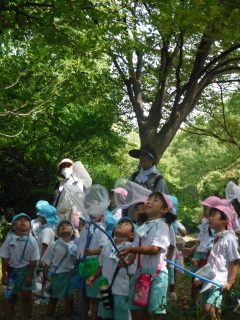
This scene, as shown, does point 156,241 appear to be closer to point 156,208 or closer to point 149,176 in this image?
point 156,208

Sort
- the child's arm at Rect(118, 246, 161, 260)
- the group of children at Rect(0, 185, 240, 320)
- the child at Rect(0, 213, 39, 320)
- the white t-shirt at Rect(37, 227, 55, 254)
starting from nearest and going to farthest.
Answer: the child's arm at Rect(118, 246, 161, 260) → the group of children at Rect(0, 185, 240, 320) → the child at Rect(0, 213, 39, 320) → the white t-shirt at Rect(37, 227, 55, 254)

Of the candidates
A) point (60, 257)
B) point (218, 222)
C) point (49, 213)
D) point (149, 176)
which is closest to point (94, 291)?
point (60, 257)

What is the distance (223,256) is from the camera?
4.21 metres

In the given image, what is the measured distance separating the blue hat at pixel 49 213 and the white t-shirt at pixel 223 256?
300 cm

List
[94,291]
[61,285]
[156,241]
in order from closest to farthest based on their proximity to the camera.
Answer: [156,241]
[94,291]
[61,285]

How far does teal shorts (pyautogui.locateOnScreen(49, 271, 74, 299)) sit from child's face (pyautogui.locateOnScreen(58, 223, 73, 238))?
0.47 meters

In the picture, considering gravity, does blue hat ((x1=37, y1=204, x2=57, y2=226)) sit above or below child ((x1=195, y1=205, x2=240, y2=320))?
above

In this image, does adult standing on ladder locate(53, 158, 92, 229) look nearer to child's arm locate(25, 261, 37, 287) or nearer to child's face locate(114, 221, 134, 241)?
child's arm locate(25, 261, 37, 287)

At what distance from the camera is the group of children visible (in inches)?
155

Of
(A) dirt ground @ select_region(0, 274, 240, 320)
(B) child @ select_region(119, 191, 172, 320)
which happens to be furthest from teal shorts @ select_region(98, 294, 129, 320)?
(A) dirt ground @ select_region(0, 274, 240, 320)

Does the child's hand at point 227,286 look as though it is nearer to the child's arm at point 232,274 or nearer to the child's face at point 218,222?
the child's arm at point 232,274

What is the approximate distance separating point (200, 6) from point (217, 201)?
2.68 metres

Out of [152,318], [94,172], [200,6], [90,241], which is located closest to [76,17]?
[200,6]

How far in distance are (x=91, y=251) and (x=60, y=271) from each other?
2.48ft
